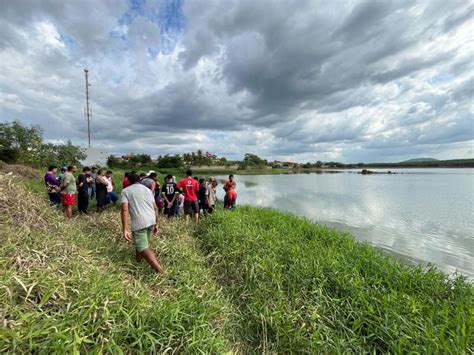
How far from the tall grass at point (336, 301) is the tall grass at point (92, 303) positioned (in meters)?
0.53

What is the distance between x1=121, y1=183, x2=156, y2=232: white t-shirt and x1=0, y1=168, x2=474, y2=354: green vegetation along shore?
74 cm

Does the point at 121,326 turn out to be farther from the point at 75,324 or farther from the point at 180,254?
the point at 180,254

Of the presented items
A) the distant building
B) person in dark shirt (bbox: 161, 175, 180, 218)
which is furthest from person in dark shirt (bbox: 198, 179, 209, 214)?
the distant building

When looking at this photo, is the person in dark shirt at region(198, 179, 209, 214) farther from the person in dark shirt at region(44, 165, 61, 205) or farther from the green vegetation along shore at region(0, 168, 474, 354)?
the person in dark shirt at region(44, 165, 61, 205)

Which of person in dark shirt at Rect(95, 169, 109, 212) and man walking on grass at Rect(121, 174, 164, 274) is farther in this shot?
person in dark shirt at Rect(95, 169, 109, 212)

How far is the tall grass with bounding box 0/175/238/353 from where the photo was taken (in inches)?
76.7

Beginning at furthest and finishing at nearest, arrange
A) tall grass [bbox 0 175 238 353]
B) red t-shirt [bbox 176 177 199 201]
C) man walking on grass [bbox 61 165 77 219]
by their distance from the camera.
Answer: red t-shirt [bbox 176 177 199 201], man walking on grass [bbox 61 165 77 219], tall grass [bbox 0 175 238 353]

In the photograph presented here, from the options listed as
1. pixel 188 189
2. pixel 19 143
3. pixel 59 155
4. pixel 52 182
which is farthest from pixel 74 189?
pixel 59 155

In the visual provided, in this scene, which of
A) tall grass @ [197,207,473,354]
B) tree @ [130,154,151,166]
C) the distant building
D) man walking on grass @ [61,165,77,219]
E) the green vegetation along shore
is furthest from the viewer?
Result: tree @ [130,154,151,166]

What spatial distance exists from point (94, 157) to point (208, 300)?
3348cm

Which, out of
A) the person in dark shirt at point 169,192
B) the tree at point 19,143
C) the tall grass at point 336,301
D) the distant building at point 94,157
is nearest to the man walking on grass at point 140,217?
the tall grass at point 336,301

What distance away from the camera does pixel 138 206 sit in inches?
143

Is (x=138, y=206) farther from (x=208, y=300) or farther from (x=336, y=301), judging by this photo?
(x=336, y=301)

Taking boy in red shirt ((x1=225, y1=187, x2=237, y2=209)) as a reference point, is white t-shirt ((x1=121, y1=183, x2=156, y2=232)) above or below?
→ above
